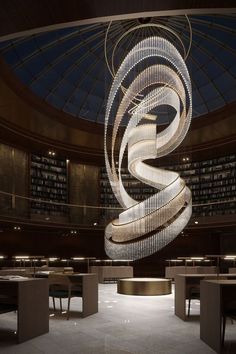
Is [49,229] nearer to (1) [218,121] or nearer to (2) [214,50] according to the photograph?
(1) [218,121]

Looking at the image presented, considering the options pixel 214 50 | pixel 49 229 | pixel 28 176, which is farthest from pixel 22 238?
pixel 214 50

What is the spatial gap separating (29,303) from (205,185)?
1289cm

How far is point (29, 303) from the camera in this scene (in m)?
5.61

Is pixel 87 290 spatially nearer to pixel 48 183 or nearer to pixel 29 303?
pixel 29 303

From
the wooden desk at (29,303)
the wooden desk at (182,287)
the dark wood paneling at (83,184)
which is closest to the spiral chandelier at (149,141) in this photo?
the wooden desk at (182,287)

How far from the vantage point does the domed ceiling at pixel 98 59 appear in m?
13.4

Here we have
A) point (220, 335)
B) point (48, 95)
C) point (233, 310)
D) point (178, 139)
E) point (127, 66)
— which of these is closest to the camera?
point (220, 335)

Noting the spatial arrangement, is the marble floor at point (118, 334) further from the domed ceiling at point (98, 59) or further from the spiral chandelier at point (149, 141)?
the domed ceiling at point (98, 59)

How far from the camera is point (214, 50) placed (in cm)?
1498

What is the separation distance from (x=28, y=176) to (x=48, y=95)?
324 cm

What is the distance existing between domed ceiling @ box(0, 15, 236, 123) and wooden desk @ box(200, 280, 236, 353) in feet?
29.3

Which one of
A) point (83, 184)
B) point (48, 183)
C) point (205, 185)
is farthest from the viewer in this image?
point (83, 184)

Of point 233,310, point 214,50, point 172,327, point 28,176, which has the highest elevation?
point 214,50

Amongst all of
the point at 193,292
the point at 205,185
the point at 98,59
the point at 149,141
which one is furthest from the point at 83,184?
the point at 193,292
